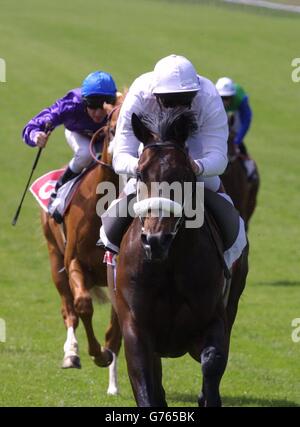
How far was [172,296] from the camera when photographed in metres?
5.77

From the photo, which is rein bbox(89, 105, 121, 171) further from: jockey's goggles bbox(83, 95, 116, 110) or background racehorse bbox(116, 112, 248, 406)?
background racehorse bbox(116, 112, 248, 406)

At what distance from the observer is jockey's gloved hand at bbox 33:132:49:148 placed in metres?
8.42

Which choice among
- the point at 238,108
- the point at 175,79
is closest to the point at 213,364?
the point at 175,79

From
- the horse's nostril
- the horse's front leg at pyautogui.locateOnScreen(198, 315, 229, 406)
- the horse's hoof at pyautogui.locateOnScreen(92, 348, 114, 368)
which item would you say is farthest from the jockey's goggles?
the horse's nostril

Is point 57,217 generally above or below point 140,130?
below

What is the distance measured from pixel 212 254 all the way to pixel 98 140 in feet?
9.82

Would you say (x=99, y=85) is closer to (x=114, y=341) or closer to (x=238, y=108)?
(x=114, y=341)

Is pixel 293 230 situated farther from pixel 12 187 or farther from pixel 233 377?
pixel 233 377

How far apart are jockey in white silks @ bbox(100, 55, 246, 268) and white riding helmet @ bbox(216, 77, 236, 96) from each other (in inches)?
321

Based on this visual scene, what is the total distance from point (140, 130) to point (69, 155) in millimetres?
19674

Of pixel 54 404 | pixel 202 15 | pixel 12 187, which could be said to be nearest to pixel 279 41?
pixel 202 15

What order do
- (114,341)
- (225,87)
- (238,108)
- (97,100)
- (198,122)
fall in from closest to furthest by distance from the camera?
(198,122) → (97,100) → (114,341) → (225,87) → (238,108)

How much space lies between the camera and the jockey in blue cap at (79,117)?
849 centimetres

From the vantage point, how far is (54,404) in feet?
25.9
